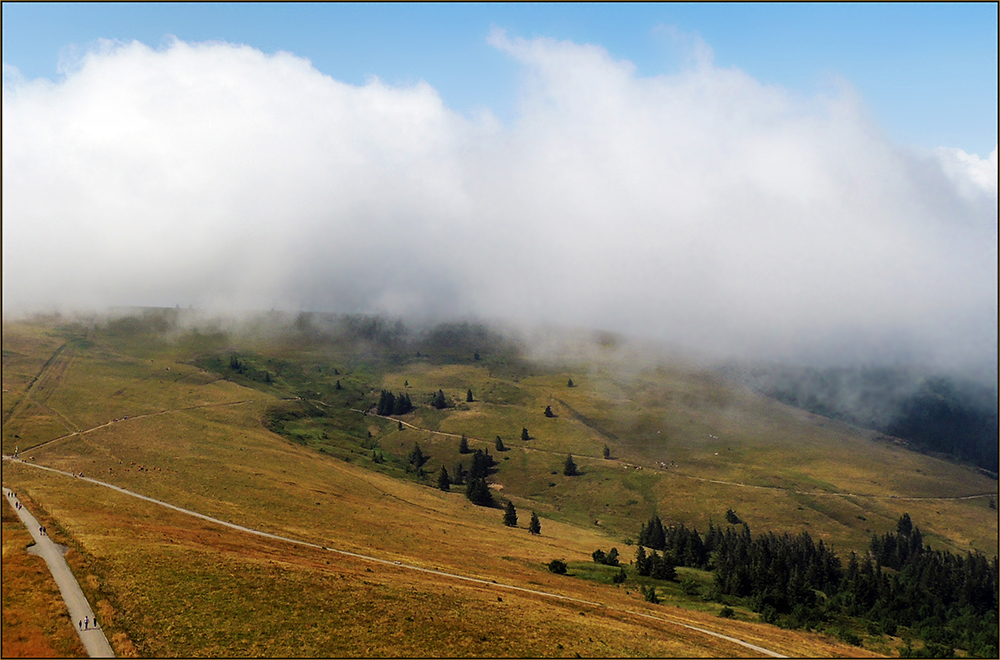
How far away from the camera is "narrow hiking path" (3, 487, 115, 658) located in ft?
195

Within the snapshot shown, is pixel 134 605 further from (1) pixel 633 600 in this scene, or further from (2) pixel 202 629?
(1) pixel 633 600

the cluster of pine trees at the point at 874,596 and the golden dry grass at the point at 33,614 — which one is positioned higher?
the cluster of pine trees at the point at 874,596

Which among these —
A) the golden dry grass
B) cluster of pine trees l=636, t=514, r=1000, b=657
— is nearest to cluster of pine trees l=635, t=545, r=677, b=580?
cluster of pine trees l=636, t=514, r=1000, b=657

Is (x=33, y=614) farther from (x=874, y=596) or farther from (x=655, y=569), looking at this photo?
(x=874, y=596)

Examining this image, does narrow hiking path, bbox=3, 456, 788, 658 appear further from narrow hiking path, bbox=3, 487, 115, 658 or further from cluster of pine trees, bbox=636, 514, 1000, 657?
cluster of pine trees, bbox=636, 514, 1000, 657

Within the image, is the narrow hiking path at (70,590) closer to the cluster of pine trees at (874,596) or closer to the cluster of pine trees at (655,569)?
the cluster of pine trees at (874,596)

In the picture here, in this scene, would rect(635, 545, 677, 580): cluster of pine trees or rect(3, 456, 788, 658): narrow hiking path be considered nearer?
rect(3, 456, 788, 658): narrow hiking path

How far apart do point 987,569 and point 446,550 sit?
186812 mm

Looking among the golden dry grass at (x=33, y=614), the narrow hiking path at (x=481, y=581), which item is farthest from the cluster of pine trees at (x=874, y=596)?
the golden dry grass at (x=33, y=614)

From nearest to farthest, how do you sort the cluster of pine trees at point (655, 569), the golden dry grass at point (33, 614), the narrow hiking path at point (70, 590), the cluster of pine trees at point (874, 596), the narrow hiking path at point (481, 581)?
the golden dry grass at point (33, 614) < the narrow hiking path at point (70, 590) < the narrow hiking path at point (481, 581) < the cluster of pine trees at point (874, 596) < the cluster of pine trees at point (655, 569)

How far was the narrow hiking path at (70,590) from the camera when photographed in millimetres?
59312

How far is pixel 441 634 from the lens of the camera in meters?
70.8

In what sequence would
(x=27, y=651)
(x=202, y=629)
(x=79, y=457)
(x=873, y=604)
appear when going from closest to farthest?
(x=27, y=651)
(x=202, y=629)
(x=873, y=604)
(x=79, y=457)

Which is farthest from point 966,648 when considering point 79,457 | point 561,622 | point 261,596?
point 79,457
